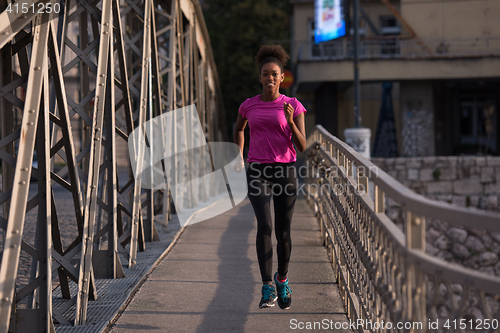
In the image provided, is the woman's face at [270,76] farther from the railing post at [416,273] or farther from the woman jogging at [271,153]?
the railing post at [416,273]

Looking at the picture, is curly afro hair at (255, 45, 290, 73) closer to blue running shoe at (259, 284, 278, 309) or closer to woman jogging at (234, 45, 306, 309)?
woman jogging at (234, 45, 306, 309)

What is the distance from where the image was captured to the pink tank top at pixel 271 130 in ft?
12.9

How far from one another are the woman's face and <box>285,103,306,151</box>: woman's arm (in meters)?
0.19

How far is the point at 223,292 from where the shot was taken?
15.3 ft

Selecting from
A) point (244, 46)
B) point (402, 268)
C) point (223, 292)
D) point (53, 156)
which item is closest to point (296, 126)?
point (223, 292)

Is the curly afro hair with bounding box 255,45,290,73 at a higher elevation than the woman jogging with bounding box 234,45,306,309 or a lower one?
higher

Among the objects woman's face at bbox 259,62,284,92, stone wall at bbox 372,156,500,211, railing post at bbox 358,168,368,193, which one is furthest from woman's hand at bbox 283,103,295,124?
stone wall at bbox 372,156,500,211

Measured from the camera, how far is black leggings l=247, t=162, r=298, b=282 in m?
3.97

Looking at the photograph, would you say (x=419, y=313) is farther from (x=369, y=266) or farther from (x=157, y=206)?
(x=157, y=206)

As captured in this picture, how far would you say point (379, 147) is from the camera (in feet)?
78.7

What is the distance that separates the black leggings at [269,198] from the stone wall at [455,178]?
11.9 meters

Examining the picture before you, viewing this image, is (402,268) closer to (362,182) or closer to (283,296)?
(362,182)

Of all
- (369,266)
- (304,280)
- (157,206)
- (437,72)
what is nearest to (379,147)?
(437,72)

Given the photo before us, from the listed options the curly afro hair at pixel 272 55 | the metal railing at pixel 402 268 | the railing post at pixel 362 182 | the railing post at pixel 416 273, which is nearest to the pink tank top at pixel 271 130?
the curly afro hair at pixel 272 55
